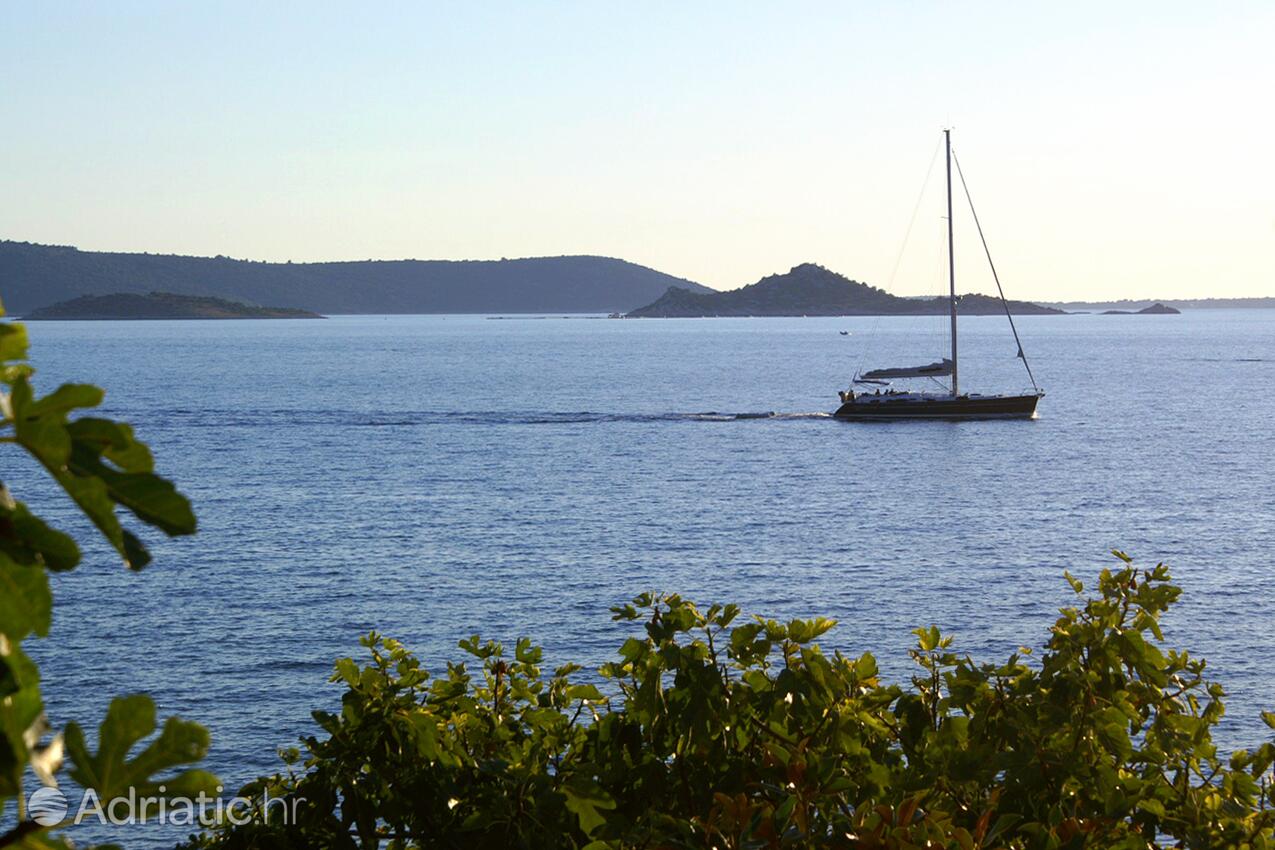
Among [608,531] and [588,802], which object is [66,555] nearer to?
[588,802]

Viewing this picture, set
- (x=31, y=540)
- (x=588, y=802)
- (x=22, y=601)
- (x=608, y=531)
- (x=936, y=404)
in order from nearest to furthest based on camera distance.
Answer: (x=22, y=601), (x=31, y=540), (x=588, y=802), (x=608, y=531), (x=936, y=404)

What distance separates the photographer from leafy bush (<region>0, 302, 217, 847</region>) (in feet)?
3.61

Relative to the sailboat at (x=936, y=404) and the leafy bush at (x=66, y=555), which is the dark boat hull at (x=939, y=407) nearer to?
the sailboat at (x=936, y=404)

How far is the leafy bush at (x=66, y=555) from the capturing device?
110 cm

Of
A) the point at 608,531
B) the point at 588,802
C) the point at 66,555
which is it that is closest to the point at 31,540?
the point at 66,555

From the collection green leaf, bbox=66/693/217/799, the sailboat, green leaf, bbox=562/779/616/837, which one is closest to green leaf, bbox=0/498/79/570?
green leaf, bbox=66/693/217/799

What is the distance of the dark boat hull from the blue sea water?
1.50 m

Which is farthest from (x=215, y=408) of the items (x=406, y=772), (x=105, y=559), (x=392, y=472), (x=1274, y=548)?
(x=406, y=772)

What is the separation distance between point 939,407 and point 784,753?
89.0 meters

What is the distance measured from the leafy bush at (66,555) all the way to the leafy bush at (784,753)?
2.99 m

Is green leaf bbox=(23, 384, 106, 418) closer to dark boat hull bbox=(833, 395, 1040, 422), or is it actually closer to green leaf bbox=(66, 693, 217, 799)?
green leaf bbox=(66, 693, 217, 799)

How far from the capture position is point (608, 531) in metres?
56.1

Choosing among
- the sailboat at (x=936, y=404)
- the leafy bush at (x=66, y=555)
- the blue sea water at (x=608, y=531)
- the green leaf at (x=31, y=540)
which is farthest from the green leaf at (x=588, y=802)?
the sailboat at (x=936, y=404)

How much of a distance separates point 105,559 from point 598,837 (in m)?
52.8
